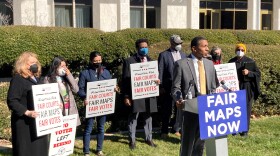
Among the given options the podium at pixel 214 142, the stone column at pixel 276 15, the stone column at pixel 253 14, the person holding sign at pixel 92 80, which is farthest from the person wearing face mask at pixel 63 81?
the stone column at pixel 276 15

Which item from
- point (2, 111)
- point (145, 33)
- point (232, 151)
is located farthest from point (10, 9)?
point (232, 151)

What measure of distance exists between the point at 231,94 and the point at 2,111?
543cm

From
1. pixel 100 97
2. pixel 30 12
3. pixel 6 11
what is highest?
pixel 6 11

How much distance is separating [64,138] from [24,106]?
2.68 ft

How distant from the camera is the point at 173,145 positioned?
351 inches

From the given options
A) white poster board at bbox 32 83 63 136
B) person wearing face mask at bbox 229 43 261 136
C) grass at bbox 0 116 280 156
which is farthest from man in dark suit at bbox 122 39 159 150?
white poster board at bbox 32 83 63 136

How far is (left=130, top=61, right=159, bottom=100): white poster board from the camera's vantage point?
847 centimetres

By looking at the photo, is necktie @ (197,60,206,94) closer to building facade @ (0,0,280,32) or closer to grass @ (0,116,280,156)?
grass @ (0,116,280,156)

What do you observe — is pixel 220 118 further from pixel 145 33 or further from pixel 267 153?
pixel 145 33

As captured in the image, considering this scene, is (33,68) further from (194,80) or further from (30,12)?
(30,12)

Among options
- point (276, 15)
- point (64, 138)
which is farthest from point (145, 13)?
point (64, 138)

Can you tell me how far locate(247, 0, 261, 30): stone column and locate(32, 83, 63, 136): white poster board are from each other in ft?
109

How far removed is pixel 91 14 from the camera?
3091 cm

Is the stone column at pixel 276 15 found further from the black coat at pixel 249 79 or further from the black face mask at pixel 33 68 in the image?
the black face mask at pixel 33 68
